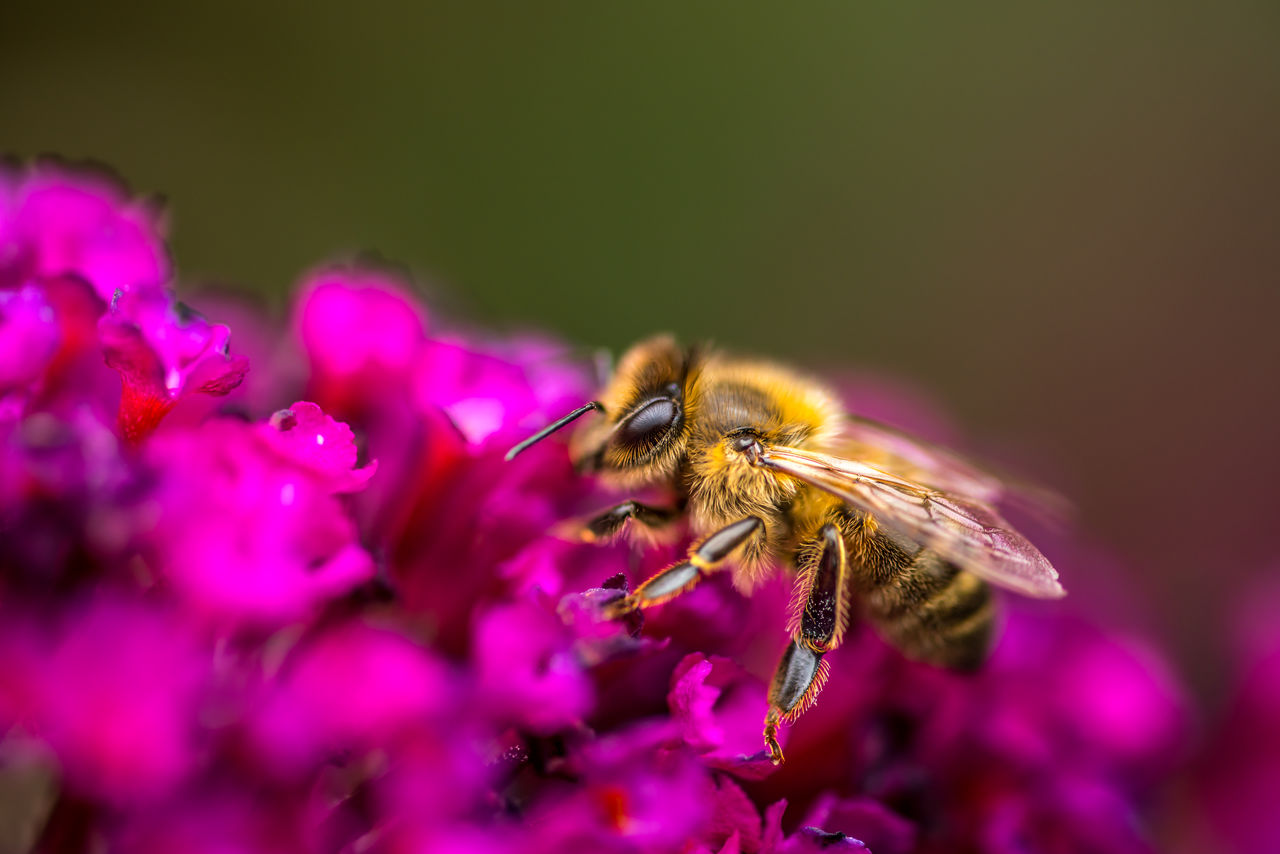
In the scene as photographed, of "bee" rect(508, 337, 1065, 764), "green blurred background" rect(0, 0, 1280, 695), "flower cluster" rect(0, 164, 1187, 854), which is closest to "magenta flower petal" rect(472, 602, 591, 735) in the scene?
"flower cluster" rect(0, 164, 1187, 854)

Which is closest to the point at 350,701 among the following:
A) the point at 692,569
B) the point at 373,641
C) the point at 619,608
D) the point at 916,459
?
the point at 373,641

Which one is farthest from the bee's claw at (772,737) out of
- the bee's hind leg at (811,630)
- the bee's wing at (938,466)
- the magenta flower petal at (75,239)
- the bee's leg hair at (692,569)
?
the magenta flower petal at (75,239)

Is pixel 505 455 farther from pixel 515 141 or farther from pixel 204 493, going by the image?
pixel 515 141

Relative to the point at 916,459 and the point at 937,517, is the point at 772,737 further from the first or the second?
the point at 916,459

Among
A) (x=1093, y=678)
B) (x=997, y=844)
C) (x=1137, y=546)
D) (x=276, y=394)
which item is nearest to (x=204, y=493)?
(x=276, y=394)

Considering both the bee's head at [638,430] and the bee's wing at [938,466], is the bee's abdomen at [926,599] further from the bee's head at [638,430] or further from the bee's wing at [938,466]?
the bee's head at [638,430]

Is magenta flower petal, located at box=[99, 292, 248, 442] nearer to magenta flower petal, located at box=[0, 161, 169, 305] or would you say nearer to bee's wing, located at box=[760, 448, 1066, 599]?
magenta flower petal, located at box=[0, 161, 169, 305]

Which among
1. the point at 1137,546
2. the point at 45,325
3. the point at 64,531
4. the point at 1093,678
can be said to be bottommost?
the point at 1137,546
